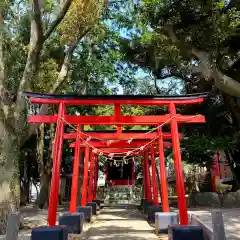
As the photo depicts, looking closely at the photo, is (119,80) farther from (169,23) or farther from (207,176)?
(207,176)

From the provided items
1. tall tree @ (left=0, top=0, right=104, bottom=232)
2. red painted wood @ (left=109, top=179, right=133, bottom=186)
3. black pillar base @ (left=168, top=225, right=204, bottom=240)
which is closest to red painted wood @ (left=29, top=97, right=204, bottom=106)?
tall tree @ (left=0, top=0, right=104, bottom=232)

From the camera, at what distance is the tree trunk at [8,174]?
837cm

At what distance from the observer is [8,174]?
28.1ft

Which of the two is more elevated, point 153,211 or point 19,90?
point 19,90

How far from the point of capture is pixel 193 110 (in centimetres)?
1842

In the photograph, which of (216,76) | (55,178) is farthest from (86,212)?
(216,76)

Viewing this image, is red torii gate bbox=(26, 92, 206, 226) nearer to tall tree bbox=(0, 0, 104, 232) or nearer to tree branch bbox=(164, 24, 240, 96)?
tall tree bbox=(0, 0, 104, 232)

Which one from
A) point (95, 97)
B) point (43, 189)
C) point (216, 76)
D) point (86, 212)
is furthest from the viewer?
point (43, 189)

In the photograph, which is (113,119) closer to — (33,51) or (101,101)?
(101,101)

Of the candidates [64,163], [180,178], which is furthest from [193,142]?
[64,163]

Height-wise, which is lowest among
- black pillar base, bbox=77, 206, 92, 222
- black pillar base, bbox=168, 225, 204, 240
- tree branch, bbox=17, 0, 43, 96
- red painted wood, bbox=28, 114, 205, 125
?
black pillar base, bbox=168, 225, 204, 240

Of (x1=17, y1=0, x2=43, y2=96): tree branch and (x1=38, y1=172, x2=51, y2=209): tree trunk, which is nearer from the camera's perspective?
(x1=17, y1=0, x2=43, y2=96): tree branch

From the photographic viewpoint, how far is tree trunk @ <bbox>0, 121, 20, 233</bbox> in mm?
8367

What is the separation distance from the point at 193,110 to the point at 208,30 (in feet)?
21.3
